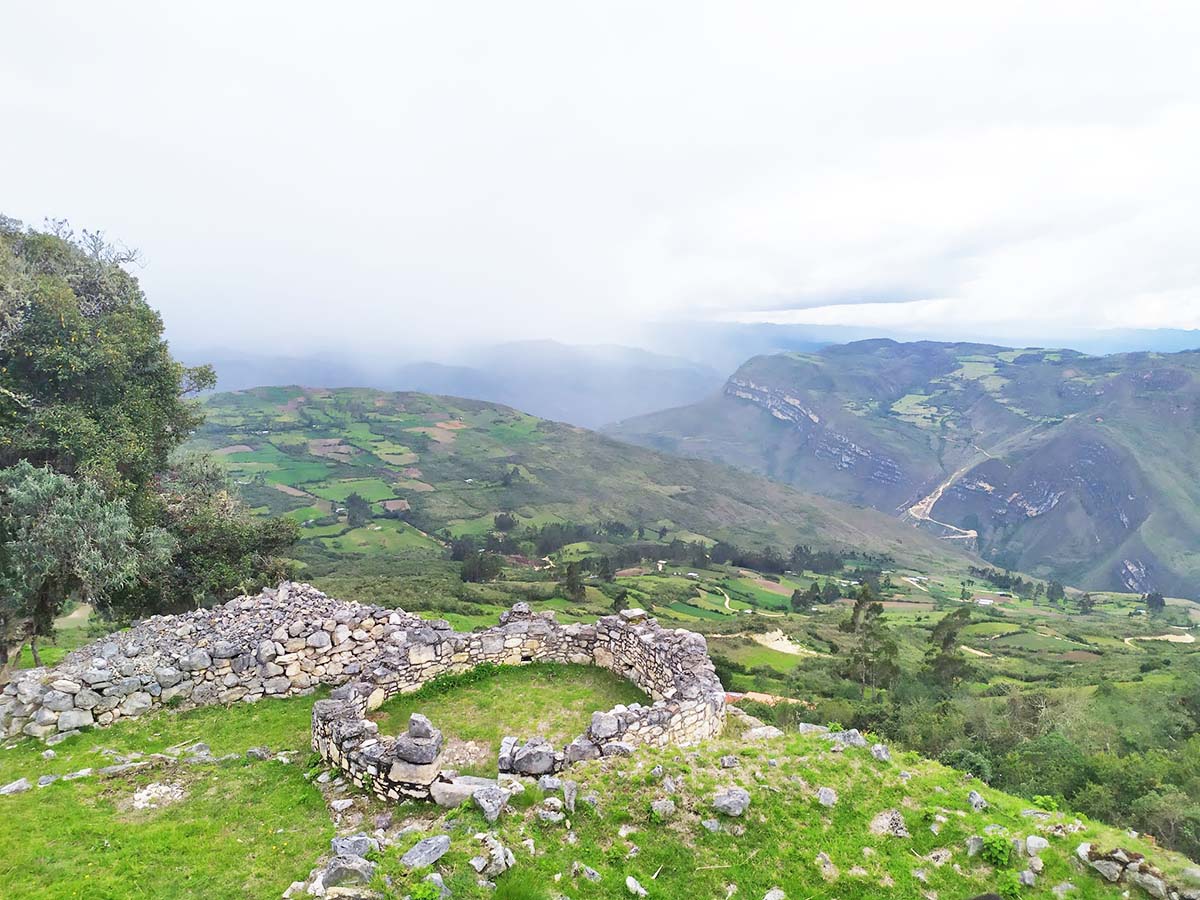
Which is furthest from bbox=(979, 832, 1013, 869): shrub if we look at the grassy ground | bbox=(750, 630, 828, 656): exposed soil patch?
bbox=(750, 630, 828, 656): exposed soil patch

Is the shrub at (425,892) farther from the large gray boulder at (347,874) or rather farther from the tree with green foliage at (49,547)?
the tree with green foliage at (49,547)

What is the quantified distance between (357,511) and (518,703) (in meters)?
155

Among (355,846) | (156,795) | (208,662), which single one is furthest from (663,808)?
(208,662)

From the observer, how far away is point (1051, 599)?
17275 cm

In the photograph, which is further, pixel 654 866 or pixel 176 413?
pixel 176 413

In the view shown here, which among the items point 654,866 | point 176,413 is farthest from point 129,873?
point 176,413

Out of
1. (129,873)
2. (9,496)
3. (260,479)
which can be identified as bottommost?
(260,479)

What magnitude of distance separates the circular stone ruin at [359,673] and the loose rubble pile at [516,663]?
38 mm

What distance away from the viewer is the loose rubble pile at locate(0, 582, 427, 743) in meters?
15.6

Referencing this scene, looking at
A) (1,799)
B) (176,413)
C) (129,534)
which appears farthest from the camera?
(176,413)

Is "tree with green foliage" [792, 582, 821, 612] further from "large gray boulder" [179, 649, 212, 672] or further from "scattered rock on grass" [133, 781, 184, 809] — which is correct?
"scattered rock on grass" [133, 781, 184, 809]

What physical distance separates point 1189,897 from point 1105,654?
3915 inches

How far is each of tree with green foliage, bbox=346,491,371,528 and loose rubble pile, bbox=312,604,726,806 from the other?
14045cm

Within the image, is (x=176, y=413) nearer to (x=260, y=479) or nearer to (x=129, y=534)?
(x=129, y=534)
